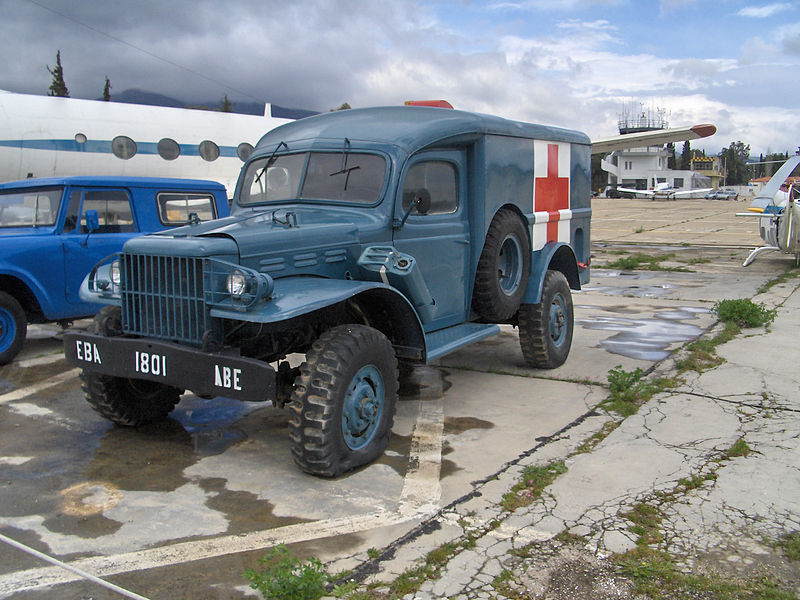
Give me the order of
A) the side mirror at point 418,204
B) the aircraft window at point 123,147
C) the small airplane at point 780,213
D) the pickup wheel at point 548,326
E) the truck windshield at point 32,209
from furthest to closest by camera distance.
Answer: the aircraft window at point 123,147, the small airplane at point 780,213, the truck windshield at point 32,209, the pickup wheel at point 548,326, the side mirror at point 418,204

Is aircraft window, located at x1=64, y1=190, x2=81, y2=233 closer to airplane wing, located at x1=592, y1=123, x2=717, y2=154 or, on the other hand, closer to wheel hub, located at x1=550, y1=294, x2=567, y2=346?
wheel hub, located at x1=550, y1=294, x2=567, y2=346

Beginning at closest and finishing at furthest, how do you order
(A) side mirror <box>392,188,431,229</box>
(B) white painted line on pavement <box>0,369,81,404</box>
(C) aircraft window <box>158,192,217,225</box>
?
(A) side mirror <box>392,188,431,229</box>
(B) white painted line on pavement <box>0,369,81,404</box>
(C) aircraft window <box>158,192,217,225</box>

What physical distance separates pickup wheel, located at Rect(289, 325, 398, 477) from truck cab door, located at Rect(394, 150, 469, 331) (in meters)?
0.87

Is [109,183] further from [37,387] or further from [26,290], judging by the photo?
[37,387]

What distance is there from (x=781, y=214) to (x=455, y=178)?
1155 cm

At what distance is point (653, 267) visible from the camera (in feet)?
50.5

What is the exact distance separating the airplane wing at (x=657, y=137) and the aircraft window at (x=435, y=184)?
407 inches

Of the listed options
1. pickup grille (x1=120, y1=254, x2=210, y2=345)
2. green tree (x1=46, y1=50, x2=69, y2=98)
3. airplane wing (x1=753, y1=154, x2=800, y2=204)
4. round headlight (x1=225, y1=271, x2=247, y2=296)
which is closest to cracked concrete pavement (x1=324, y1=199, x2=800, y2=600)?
round headlight (x1=225, y1=271, x2=247, y2=296)

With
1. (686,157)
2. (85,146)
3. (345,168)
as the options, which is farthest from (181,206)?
(686,157)

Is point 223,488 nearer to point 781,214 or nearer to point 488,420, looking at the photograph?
point 488,420

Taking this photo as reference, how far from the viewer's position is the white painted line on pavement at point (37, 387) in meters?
6.30

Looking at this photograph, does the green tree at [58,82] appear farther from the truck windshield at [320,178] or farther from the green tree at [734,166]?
the green tree at [734,166]

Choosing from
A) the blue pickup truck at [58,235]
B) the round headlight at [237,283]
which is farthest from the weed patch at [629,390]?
the blue pickup truck at [58,235]

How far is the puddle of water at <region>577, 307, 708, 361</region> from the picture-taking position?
7816mm
